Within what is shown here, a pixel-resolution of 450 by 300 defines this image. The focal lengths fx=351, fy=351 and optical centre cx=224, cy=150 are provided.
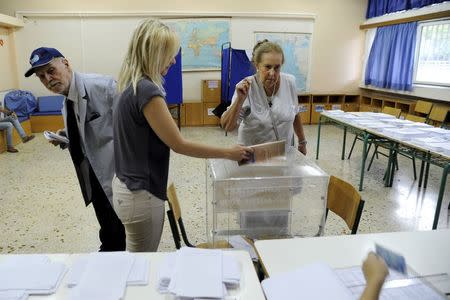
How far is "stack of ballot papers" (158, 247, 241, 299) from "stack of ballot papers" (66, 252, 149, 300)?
0.08m

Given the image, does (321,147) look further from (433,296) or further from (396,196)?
(433,296)

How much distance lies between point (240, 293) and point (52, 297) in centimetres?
55

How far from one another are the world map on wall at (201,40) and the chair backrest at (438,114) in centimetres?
388

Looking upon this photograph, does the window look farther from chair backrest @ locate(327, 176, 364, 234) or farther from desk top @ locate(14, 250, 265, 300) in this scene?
desk top @ locate(14, 250, 265, 300)

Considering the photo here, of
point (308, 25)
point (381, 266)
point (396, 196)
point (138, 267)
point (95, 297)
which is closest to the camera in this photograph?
point (381, 266)

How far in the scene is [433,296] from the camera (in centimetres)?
105

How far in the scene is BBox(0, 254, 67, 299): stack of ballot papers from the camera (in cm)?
103

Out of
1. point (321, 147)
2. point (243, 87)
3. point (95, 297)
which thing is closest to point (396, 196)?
point (321, 147)

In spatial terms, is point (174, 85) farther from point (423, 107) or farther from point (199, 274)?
point (199, 274)

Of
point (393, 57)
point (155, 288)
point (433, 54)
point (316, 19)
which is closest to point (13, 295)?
point (155, 288)

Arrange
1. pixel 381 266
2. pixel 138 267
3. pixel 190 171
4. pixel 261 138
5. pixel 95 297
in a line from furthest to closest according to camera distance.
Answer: pixel 190 171 → pixel 261 138 → pixel 138 267 → pixel 95 297 → pixel 381 266

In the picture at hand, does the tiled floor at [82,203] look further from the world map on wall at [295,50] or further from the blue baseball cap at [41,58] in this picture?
the world map on wall at [295,50]

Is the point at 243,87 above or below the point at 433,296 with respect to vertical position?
above

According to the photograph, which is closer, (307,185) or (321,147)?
(307,185)
